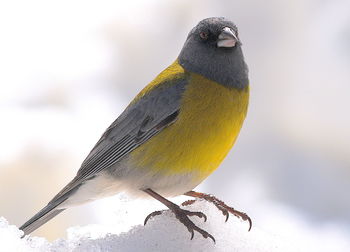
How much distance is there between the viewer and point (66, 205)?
377 centimetres

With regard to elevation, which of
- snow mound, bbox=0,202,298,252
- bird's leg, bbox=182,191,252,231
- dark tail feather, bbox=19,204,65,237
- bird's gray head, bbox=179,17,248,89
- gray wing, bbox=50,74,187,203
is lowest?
dark tail feather, bbox=19,204,65,237

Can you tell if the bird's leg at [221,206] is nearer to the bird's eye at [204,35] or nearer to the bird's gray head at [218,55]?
the bird's gray head at [218,55]

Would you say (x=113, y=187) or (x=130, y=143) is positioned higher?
(x=130, y=143)

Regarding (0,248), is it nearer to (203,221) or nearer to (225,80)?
(203,221)

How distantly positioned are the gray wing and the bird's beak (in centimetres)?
28

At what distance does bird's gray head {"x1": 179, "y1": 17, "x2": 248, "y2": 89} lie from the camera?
3.59 meters

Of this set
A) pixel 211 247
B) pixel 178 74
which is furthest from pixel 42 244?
pixel 178 74

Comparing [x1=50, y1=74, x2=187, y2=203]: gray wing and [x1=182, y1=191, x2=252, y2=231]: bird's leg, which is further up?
[x1=50, y1=74, x2=187, y2=203]: gray wing

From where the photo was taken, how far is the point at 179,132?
11.2ft

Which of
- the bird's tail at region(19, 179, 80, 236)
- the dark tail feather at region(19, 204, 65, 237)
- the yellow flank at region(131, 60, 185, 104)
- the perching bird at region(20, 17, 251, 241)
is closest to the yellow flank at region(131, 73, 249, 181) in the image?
the perching bird at region(20, 17, 251, 241)

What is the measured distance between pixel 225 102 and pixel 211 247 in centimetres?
76

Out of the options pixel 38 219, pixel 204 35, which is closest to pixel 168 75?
pixel 204 35

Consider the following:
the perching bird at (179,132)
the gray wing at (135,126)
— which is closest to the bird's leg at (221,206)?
the perching bird at (179,132)

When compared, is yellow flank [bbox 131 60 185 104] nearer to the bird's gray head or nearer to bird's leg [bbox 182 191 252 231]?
the bird's gray head
